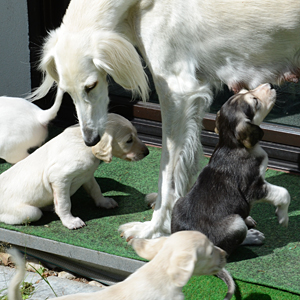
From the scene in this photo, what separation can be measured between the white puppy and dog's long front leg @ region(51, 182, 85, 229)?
0.87 meters

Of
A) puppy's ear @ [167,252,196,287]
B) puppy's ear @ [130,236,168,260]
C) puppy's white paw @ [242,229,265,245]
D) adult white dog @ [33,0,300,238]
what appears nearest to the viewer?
→ puppy's ear @ [167,252,196,287]

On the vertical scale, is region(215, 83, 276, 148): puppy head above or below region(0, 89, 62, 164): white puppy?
above

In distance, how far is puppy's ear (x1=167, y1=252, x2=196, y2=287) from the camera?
2.25 meters

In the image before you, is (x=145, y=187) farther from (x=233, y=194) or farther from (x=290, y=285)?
(x=290, y=285)

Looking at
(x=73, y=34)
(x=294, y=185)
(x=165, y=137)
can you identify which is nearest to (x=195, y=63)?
(x=165, y=137)

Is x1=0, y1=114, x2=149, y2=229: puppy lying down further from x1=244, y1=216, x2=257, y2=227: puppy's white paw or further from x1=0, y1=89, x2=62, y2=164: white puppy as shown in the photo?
x1=244, y1=216, x2=257, y2=227: puppy's white paw

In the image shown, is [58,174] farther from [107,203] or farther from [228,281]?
[228,281]

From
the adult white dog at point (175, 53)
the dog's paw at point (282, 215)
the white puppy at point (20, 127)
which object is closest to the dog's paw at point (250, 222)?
the dog's paw at point (282, 215)

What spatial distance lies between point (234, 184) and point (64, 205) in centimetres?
129

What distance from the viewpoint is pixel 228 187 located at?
3170 mm

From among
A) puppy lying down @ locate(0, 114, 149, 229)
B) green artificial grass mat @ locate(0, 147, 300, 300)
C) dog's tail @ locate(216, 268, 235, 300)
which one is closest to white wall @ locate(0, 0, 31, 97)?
→ green artificial grass mat @ locate(0, 147, 300, 300)

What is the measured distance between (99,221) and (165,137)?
885 millimetres

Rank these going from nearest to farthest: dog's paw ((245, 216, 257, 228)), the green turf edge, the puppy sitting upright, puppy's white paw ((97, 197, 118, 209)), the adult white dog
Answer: the green turf edge, the puppy sitting upright, the adult white dog, dog's paw ((245, 216, 257, 228)), puppy's white paw ((97, 197, 118, 209))

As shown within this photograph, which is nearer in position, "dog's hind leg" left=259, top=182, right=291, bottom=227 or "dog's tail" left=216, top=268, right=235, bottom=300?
"dog's tail" left=216, top=268, right=235, bottom=300
